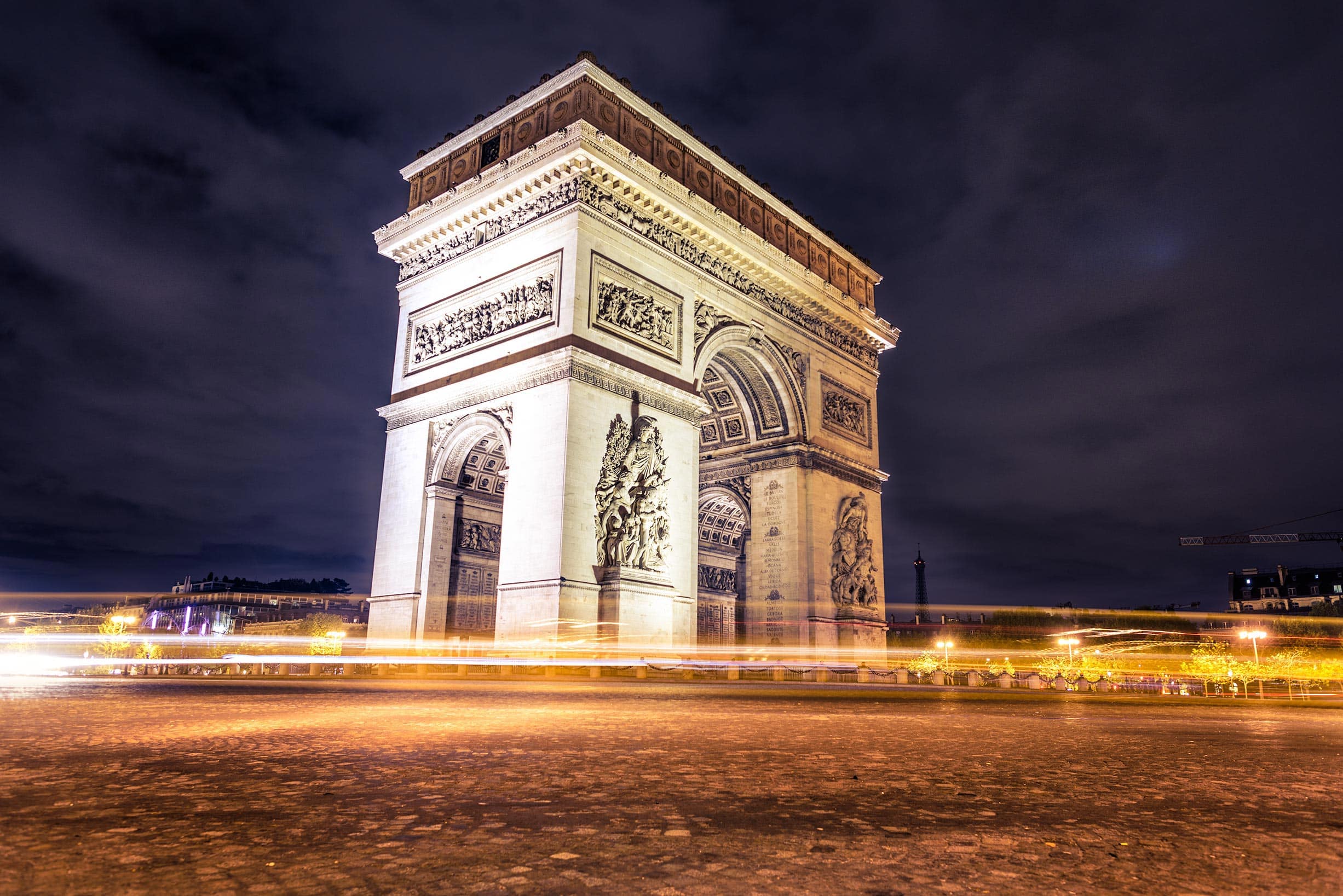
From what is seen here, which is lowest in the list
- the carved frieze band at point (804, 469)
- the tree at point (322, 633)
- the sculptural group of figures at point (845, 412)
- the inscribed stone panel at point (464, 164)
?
the tree at point (322, 633)

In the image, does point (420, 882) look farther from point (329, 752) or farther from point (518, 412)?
point (518, 412)

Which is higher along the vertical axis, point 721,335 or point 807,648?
point 721,335

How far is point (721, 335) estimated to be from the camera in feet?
68.6

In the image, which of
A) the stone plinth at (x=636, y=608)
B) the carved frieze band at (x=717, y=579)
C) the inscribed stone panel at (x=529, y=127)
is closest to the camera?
the stone plinth at (x=636, y=608)

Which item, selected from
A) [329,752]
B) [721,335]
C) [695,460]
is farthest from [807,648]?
[329,752]

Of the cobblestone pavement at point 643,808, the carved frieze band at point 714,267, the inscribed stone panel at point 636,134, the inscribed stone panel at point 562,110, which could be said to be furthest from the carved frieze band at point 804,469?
the cobblestone pavement at point 643,808

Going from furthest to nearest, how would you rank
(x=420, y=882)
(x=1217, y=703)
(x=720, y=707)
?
(x=1217, y=703) → (x=720, y=707) → (x=420, y=882)

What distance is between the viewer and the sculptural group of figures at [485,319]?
17.4 m

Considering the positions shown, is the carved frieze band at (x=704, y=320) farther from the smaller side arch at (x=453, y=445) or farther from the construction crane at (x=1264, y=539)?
the construction crane at (x=1264, y=539)

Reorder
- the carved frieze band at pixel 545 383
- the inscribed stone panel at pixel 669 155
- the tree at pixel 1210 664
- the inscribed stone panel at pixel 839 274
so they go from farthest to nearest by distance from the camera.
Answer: the inscribed stone panel at pixel 839 274 → the tree at pixel 1210 664 → the inscribed stone panel at pixel 669 155 → the carved frieze band at pixel 545 383

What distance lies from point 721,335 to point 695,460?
146 inches

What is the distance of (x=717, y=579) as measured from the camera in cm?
2680

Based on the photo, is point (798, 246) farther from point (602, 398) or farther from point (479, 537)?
point (479, 537)

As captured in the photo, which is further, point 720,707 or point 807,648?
point 807,648
